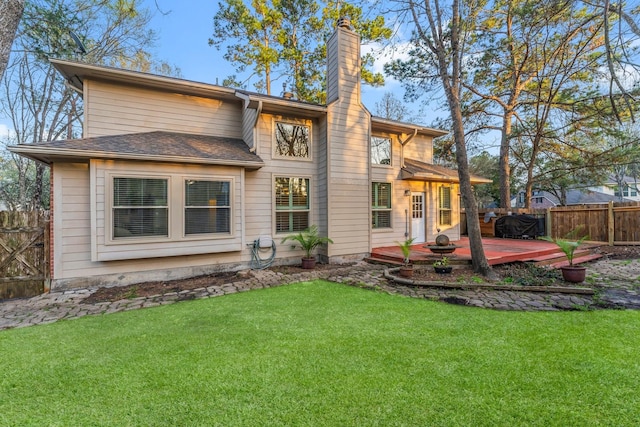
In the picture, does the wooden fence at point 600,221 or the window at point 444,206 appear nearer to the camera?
the wooden fence at point 600,221

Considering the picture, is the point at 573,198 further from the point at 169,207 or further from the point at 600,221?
the point at 169,207

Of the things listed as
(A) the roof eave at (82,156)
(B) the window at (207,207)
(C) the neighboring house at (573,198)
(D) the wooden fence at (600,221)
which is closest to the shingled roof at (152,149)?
(A) the roof eave at (82,156)

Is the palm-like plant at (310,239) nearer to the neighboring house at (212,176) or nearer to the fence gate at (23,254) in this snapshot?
the neighboring house at (212,176)

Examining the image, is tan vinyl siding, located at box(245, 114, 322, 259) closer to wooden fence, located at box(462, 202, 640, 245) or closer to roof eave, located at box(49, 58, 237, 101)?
roof eave, located at box(49, 58, 237, 101)

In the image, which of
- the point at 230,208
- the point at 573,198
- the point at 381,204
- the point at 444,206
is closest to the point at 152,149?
the point at 230,208

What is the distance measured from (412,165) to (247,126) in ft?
19.8

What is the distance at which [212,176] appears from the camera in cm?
673

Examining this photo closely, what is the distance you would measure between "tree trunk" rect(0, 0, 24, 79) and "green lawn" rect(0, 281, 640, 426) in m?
3.36

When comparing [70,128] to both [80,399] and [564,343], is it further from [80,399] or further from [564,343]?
[564,343]

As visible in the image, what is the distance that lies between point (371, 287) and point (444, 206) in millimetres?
6627

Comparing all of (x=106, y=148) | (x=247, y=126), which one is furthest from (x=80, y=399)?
(x=247, y=126)

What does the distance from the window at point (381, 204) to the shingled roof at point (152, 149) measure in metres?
3.96

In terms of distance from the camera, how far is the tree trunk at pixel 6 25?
129 inches

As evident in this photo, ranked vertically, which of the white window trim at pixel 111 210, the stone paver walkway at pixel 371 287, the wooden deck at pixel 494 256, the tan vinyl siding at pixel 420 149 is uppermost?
the tan vinyl siding at pixel 420 149
